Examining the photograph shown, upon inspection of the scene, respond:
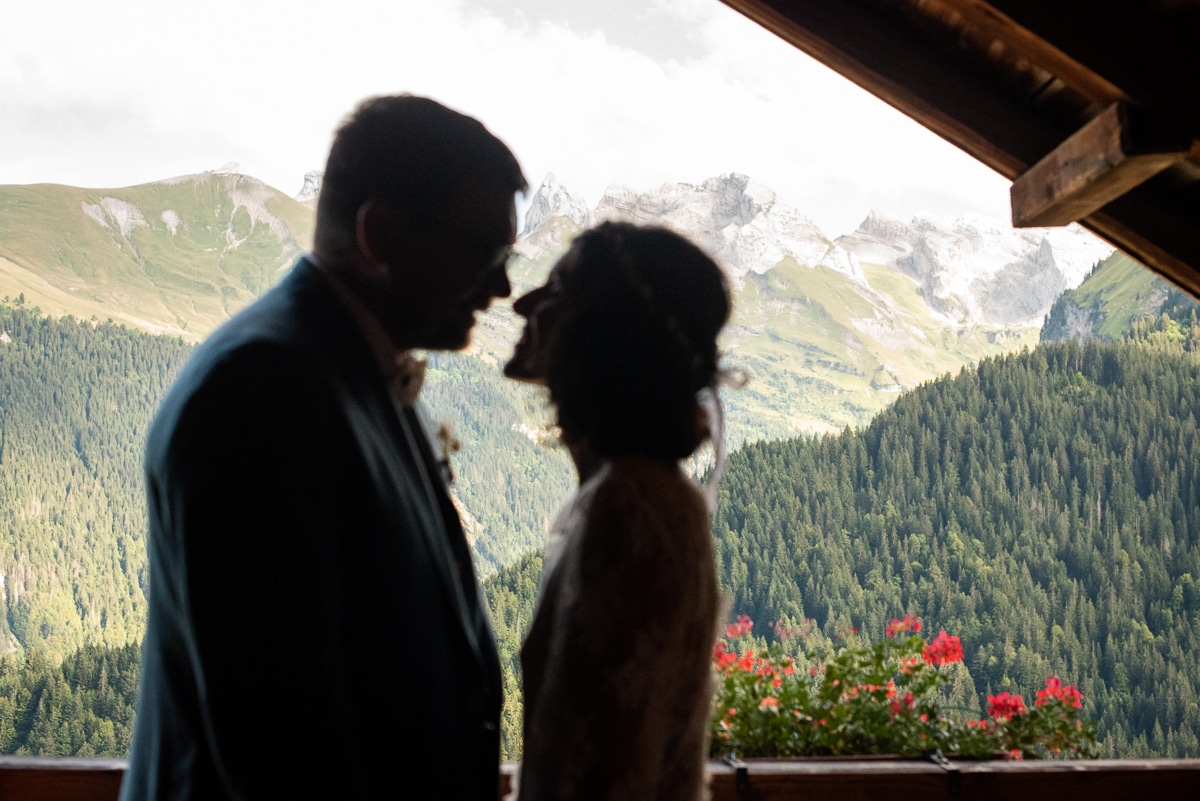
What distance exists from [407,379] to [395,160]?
0.71 feet

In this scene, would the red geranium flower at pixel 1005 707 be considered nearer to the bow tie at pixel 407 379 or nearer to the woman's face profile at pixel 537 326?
the woman's face profile at pixel 537 326

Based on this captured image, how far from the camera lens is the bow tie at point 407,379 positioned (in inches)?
36.5

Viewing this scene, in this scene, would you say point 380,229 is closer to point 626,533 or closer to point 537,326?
point 537,326

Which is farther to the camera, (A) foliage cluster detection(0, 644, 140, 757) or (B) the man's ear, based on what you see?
(A) foliage cluster detection(0, 644, 140, 757)

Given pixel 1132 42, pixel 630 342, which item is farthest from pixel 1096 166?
pixel 630 342

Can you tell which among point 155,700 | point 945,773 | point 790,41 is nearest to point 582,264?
point 155,700

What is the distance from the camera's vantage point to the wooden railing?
2.21 metres

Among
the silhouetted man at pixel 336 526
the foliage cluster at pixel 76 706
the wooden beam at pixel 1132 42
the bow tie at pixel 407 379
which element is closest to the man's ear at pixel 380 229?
the silhouetted man at pixel 336 526

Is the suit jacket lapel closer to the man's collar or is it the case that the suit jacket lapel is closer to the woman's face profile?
the man's collar

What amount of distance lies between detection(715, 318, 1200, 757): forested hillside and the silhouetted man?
5.78m

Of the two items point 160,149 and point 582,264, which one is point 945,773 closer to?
point 582,264

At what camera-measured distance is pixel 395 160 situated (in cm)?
89

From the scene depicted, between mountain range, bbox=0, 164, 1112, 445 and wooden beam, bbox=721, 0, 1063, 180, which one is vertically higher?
mountain range, bbox=0, 164, 1112, 445

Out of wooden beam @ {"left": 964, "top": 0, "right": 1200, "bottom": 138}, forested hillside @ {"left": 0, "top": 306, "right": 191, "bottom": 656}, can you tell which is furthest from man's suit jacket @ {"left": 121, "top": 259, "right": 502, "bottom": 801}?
forested hillside @ {"left": 0, "top": 306, "right": 191, "bottom": 656}
